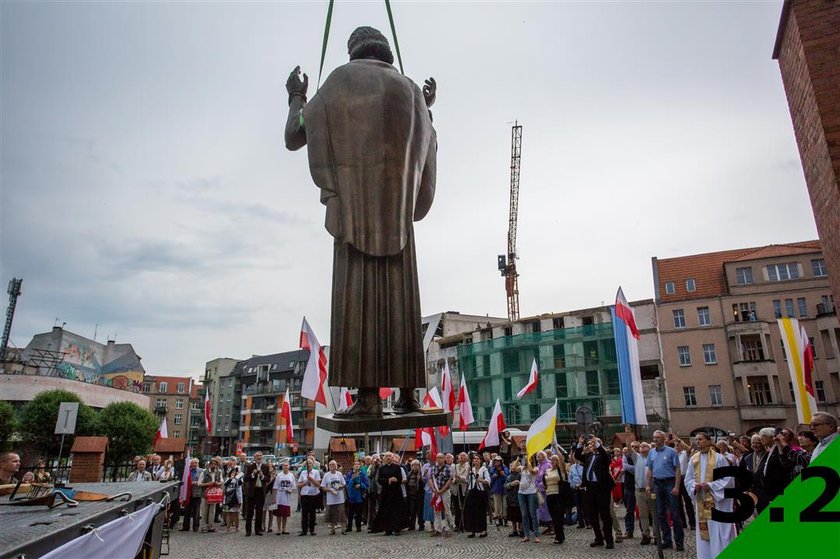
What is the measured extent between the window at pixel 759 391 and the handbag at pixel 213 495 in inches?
1680

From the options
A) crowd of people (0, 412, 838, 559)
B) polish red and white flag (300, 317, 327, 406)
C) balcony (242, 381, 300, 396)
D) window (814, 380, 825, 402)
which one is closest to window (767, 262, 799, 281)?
window (814, 380, 825, 402)

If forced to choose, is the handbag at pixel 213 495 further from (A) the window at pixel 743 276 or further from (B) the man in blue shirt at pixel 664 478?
(A) the window at pixel 743 276

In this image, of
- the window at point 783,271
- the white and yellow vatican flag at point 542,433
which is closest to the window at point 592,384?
the window at point 783,271

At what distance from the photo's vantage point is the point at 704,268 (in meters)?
50.8

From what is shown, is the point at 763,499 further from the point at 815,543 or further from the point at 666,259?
the point at 666,259

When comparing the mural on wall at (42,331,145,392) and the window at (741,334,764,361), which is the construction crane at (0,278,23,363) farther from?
the window at (741,334,764,361)

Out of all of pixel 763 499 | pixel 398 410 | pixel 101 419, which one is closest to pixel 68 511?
pixel 398 410

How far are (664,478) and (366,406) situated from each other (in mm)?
7773

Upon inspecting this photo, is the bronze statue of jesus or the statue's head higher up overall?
the statue's head

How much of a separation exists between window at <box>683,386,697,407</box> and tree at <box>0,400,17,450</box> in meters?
52.8

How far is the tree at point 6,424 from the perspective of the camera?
1564 inches

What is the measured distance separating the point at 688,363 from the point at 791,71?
4487 centimetres

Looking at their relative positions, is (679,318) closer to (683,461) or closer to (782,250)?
(782,250)

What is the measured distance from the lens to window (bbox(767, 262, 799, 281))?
4562 cm
